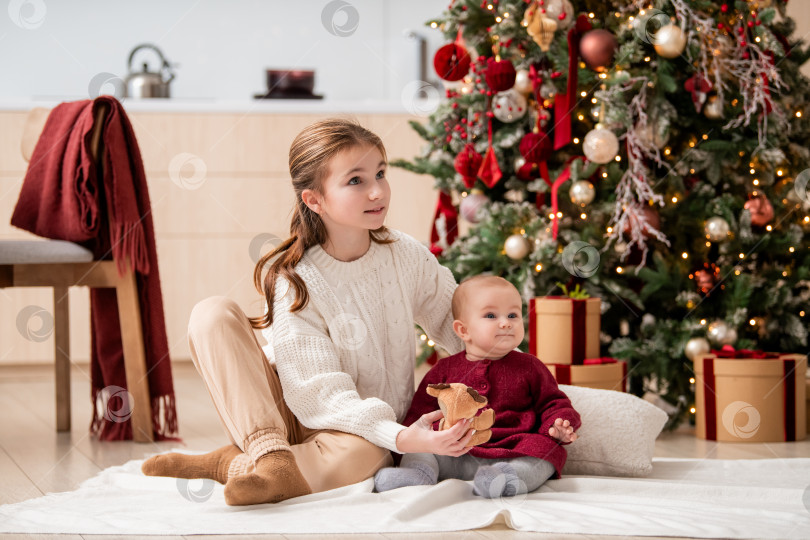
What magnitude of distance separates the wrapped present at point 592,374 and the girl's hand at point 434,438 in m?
0.72

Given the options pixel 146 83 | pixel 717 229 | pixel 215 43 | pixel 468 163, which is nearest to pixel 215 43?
pixel 215 43

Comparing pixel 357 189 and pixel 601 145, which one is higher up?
pixel 601 145

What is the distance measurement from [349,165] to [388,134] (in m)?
2.02

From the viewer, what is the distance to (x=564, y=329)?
213 centimetres

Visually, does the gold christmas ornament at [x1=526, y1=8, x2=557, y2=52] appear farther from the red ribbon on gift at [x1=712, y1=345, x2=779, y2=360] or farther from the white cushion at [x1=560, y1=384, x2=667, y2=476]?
the white cushion at [x1=560, y1=384, x2=667, y2=476]

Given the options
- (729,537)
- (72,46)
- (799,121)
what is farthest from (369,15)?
(729,537)

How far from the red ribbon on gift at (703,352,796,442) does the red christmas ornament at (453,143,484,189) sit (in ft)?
2.24

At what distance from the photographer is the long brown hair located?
1.58m

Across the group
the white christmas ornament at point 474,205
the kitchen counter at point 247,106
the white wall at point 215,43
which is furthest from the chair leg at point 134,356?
the white wall at point 215,43

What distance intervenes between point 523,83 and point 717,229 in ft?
1.83

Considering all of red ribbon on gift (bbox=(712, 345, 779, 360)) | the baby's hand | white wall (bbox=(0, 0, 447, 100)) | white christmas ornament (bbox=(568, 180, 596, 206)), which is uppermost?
white wall (bbox=(0, 0, 447, 100))

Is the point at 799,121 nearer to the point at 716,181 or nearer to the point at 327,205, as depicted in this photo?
the point at 716,181

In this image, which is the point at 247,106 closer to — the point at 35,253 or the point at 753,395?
the point at 35,253

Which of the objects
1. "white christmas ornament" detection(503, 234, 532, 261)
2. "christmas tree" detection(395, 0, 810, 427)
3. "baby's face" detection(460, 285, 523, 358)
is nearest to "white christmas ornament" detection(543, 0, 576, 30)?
"christmas tree" detection(395, 0, 810, 427)
